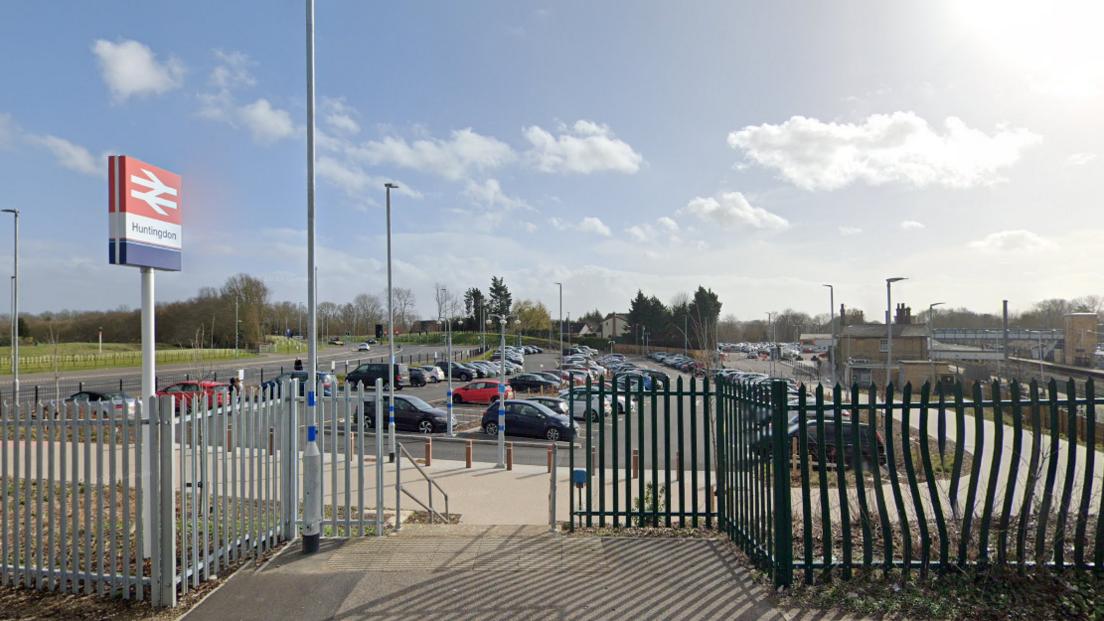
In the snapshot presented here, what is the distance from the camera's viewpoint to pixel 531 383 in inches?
1566

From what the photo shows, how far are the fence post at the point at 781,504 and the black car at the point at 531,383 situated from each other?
34220 mm

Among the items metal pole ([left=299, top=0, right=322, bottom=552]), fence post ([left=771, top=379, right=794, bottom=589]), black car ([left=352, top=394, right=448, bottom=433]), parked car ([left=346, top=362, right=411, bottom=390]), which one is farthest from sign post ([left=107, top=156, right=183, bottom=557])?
parked car ([left=346, top=362, right=411, bottom=390])

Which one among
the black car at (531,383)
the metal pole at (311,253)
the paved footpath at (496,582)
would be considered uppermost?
the metal pole at (311,253)

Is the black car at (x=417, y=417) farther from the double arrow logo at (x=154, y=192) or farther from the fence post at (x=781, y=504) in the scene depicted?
the fence post at (x=781, y=504)

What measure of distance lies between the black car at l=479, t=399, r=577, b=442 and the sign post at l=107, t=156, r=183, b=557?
14.2m

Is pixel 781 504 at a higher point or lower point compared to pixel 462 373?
higher

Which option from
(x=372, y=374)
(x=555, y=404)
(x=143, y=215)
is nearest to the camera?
(x=143, y=215)

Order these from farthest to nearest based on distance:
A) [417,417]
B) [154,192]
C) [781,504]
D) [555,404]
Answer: [555,404], [417,417], [154,192], [781,504]

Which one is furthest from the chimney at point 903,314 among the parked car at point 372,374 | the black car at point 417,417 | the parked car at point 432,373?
the black car at point 417,417

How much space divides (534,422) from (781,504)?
1643 cm

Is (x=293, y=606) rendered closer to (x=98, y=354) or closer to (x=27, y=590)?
(x=27, y=590)

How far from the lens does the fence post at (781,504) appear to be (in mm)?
5281

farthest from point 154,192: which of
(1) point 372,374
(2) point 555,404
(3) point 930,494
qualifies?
(1) point 372,374

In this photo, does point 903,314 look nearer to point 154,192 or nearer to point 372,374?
point 372,374
